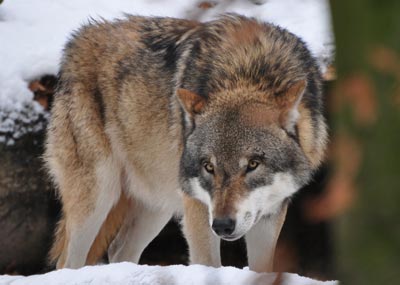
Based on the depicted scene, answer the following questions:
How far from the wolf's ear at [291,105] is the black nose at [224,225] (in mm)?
764

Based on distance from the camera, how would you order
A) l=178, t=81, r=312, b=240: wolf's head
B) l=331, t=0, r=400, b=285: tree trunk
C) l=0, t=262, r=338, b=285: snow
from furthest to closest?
1. l=178, t=81, r=312, b=240: wolf's head
2. l=0, t=262, r=338, b=285: snow
3. l=331, t=0, r=400, b=285: tree trunk

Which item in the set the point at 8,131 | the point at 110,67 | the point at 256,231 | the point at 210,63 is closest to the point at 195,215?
the point at 256,231

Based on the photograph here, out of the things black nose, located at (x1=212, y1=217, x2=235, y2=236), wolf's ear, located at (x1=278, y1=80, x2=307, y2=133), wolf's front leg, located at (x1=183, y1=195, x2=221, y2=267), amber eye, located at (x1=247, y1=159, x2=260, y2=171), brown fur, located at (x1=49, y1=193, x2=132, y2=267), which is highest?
wolf's ear, located at (x1=278, y1=80, x2=307, y2=133)

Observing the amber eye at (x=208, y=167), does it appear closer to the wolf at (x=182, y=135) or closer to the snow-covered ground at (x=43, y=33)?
the wolf at (x=182, y=135)

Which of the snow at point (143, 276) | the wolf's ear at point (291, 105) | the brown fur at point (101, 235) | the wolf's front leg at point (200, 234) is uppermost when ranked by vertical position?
the wolf's ear at point (291, 105)

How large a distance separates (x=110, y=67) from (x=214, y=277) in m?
2.26

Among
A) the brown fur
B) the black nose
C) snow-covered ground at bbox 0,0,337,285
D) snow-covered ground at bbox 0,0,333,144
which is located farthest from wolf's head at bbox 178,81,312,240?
snow-covered ground at bbox 0,0,333,144

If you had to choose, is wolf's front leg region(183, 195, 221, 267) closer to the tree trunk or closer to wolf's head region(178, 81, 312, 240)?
wolf's head region(178, 81, 312, 240)

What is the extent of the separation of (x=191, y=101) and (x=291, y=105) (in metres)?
0.60

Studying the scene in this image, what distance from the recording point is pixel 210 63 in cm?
556

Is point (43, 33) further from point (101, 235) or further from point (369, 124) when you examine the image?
point (369, 124)

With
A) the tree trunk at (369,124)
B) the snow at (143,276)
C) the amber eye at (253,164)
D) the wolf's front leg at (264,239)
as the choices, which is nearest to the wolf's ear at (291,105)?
the amber eye at (253,164)

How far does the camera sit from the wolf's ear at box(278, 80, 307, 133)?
520cm

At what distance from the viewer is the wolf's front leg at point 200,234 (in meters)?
5.42
